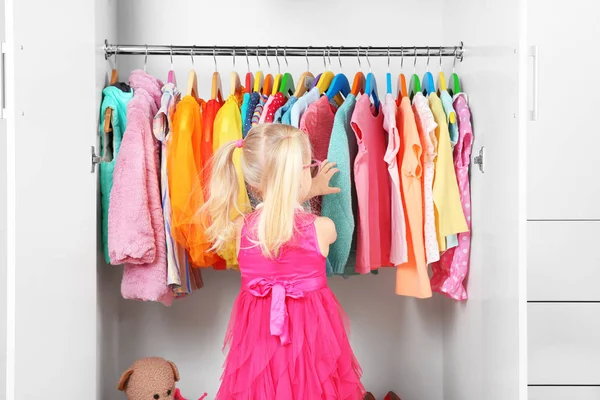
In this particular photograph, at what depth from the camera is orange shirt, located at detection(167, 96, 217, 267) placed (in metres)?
2.02

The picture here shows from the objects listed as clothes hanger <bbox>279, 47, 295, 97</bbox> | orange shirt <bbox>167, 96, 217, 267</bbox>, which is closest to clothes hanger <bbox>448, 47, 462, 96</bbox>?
clothes hanger <bbox>279, 47, 295, 97</bbox>

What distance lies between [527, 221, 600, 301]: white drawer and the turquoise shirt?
1.53 m

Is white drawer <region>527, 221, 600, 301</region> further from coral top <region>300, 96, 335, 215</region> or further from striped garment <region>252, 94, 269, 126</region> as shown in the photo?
striped garment <region>252, 94, 269, 126</region>

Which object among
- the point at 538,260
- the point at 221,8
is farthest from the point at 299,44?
the point at 538,260

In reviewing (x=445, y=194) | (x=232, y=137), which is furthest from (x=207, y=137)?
(x=445, y=194)

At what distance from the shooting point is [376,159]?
2107 millimetres

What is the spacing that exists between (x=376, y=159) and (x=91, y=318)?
3.34 feet

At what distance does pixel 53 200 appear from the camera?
159cm

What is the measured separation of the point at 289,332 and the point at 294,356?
69 mm

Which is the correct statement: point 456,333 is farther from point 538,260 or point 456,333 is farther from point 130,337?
point 130,337

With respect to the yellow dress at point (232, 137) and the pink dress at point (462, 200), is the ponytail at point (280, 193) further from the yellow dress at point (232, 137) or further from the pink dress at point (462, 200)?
the pink dress at point (462, 200)

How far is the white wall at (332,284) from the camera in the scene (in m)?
2.55

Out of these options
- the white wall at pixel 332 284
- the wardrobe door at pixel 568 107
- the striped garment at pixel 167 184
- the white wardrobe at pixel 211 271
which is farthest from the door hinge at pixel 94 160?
the wardrobe door at pixel 568 107

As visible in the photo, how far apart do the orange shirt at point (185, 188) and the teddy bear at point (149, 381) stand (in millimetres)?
Result: 429
